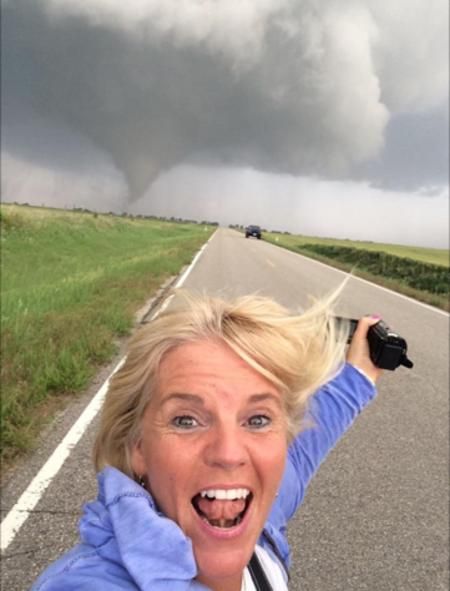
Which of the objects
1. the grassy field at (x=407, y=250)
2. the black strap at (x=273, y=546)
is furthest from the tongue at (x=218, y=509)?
the grassy field at (x=407, y=250)

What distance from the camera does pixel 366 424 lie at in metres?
4.77

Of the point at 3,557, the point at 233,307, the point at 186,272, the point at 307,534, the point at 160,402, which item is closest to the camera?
the point at 160,402

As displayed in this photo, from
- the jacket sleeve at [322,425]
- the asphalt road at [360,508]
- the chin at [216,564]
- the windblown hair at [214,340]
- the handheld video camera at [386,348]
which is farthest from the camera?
the asphalt road at [360,508]

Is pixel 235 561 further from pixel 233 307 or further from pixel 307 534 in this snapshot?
pixel 307 534

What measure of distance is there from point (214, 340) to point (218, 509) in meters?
0.44

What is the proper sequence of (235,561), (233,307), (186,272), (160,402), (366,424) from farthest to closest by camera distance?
(186,272) < (366,424) < (233,307) < (160,402) < (235,561)

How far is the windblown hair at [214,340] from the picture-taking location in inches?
52.9

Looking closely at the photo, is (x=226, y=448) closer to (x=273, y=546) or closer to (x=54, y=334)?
(x=273, y=546)

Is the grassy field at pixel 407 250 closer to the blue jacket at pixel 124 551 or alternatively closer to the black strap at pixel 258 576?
the black strap at pixel 258 576

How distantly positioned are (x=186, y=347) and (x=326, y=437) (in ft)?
2.97

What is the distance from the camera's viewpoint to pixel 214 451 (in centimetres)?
116

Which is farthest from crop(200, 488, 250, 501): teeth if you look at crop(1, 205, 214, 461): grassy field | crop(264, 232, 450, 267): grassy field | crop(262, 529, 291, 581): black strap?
crop(264, 232, 450, 267): grassy field

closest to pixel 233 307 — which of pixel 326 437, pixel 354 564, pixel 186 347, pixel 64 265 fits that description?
pixel 186 347

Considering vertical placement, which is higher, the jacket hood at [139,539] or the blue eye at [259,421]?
the blue eye at [259,421]
